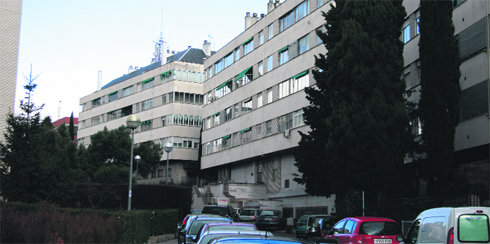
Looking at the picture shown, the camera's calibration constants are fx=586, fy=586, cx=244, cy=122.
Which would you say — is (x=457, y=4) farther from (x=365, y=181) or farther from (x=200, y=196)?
(x=200, y=196)

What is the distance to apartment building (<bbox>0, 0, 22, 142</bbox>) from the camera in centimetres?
2911

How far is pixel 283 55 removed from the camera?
5022 cm

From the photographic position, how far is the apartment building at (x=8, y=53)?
95.5 feet

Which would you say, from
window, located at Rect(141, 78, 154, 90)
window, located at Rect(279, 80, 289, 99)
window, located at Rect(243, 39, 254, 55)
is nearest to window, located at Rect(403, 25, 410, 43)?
window, located at Rect(279, 80, 289, 99)

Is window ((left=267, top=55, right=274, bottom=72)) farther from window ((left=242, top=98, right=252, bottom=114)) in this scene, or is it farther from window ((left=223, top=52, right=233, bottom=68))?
window ((left=223, top=52, right=233, bottom=68))

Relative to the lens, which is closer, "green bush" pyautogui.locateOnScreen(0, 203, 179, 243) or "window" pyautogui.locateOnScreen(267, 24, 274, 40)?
"green bush" pyautogui.locateOnScreen(0, 203, 179, 243)

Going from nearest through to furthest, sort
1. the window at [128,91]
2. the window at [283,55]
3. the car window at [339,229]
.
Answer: the car window at [339,229]
the window at [283,55]
the window at [128,91]

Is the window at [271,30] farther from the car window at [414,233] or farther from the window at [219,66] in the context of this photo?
the car window at [414,233]

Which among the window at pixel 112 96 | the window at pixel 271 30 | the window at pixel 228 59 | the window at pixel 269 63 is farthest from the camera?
the window at pixel 112 96

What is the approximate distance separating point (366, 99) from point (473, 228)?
17.1 m

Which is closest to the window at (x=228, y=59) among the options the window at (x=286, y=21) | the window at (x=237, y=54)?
the window at (x=237, y=54)

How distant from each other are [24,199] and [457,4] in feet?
71.4

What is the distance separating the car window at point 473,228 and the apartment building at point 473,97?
14.2m

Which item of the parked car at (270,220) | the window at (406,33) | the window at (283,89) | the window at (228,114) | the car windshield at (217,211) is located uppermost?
the window at (406,33)
